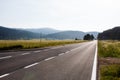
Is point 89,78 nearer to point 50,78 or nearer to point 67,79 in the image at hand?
point 67,79

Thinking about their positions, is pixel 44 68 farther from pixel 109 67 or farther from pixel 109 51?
pixel 109 51

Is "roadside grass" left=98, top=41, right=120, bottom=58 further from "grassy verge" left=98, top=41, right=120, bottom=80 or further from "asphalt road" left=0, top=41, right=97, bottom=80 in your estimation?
"asphalt road" left=0, top=41, right=97, bottom=80

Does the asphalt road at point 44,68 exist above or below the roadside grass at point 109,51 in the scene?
above

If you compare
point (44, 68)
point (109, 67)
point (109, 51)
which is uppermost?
point (44, 68)

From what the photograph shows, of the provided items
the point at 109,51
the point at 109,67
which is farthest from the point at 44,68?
the point at 109,51

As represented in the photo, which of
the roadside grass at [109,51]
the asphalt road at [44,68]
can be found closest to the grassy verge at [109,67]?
the asphalt road at [44,68]

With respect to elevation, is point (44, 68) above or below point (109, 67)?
above

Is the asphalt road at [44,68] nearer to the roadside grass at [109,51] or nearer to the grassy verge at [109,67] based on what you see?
the grassy verge at [109,67]

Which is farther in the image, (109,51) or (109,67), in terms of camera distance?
(109,51)

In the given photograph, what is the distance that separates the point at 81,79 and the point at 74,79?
0.96 ft

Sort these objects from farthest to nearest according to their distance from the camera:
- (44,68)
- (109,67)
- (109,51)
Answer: (109,51) < (109,67) < (44,68)

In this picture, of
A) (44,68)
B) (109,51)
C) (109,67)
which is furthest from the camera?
(109,51)

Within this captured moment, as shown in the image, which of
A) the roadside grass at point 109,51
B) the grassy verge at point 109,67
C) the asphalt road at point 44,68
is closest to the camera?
the asphalt road at point 44,68

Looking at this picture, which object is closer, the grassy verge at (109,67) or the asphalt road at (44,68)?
the asphalt road at (44,68)
